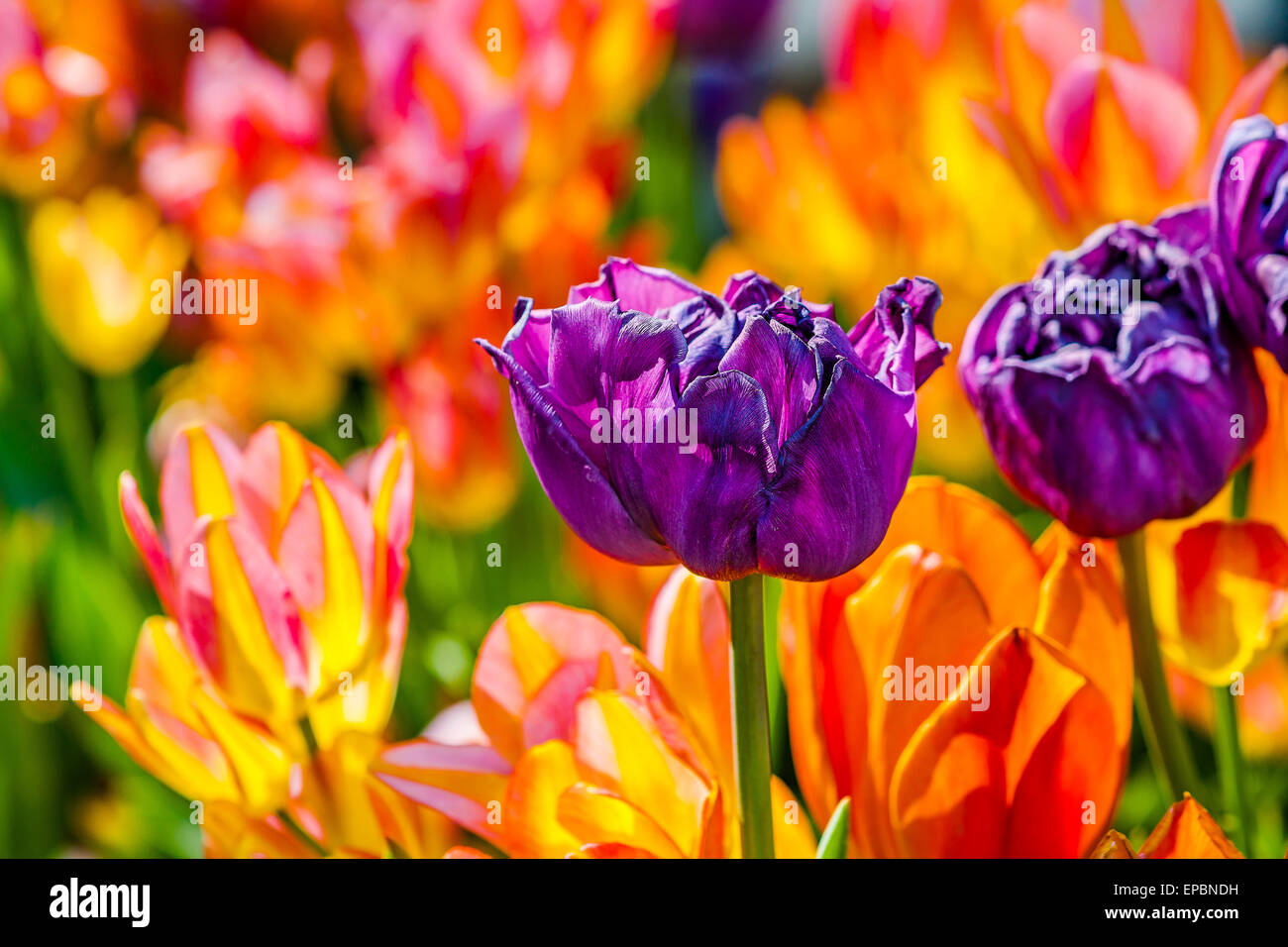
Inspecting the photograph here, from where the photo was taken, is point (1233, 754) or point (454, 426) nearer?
point (1233, 754)

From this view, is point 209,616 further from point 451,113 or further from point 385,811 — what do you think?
point 451,113

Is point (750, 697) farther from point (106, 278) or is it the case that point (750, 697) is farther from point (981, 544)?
point (106, 278)

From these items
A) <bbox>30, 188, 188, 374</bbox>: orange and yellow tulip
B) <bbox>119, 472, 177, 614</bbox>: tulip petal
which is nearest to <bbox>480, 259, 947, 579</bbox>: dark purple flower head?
<bbox>119, 472, 177, 614</bbox>: tulip petal

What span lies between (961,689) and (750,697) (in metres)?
0.04

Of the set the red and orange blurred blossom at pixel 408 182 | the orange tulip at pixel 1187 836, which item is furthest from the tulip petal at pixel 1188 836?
the red and orange blurred blossom at pixel 408 182

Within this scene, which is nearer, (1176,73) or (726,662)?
(726,662)

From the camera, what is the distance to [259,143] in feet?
1.81

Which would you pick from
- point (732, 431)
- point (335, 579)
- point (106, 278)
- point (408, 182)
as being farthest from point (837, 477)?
point (106, 278)

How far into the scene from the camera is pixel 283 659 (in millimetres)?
308

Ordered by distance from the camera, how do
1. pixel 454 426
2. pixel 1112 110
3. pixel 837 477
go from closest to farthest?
pixel 837 477 < pixel 1112 110 < pixel 454 426

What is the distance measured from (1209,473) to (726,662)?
12 centimetres

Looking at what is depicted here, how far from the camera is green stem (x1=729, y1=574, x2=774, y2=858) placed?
264 mm

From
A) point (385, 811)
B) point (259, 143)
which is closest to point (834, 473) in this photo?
point (385, 811)

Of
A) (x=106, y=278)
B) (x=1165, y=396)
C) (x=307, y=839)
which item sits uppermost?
(x=106, y=278)
